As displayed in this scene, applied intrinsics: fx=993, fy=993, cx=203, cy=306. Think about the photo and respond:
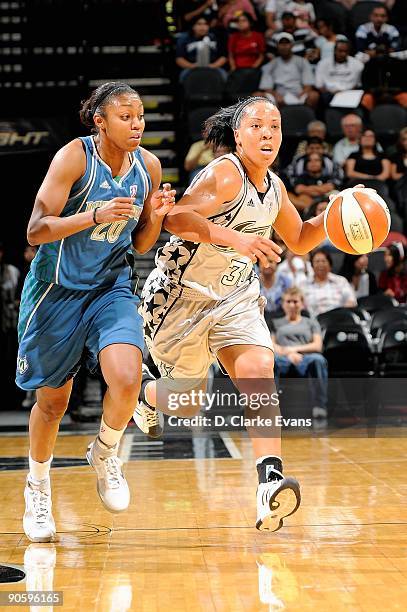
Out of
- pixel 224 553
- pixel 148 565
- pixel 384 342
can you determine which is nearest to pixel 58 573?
pixel 148 565

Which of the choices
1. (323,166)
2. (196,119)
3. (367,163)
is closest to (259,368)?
(323,166)

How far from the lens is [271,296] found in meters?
9.69

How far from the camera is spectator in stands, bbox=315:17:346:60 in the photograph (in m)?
12.8

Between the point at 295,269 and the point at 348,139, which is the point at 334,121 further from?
the point at 295,269

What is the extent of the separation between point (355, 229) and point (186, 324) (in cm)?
106

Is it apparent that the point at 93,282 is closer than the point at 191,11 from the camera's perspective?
Yes

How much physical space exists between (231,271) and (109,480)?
1.25 meters

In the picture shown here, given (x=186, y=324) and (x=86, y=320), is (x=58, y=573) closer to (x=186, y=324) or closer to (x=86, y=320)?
(x=86, y=320)

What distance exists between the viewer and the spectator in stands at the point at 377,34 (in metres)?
13.1

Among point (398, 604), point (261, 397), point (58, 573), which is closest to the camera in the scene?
point (398, 604)

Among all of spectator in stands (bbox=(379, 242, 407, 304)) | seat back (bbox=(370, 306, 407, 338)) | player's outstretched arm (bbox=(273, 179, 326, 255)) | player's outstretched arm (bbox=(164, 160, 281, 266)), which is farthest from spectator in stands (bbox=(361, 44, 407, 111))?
player's outstretched arm (bbox=(164, 160, 281, 266))

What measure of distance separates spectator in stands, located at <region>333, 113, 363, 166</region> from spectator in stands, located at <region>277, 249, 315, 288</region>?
2115 millimetres

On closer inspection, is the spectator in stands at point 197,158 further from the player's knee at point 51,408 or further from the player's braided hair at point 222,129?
the player's knee at point 51,408

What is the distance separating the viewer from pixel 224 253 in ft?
16.5
